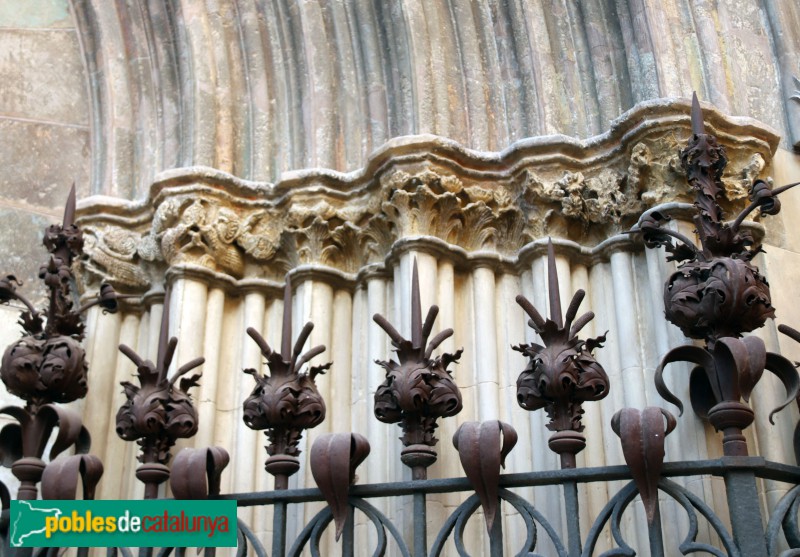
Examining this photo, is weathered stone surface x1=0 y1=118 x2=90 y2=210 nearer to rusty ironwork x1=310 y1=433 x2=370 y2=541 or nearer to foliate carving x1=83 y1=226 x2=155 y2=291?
foliate carving x1=83 y1=226 x2=155 y2=291

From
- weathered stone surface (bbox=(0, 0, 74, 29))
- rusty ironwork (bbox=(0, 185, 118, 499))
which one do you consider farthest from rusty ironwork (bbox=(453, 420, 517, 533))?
weathered stone surface (bbox=(0, 0, 74, 29))

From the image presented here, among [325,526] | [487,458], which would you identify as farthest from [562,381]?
[325,526]

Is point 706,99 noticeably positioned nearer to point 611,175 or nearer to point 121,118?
point 611,175

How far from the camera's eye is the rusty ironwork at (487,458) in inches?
99.5

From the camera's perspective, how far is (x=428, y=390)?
2.69m

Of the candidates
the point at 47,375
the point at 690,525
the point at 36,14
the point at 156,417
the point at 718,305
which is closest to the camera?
the point at 690,525

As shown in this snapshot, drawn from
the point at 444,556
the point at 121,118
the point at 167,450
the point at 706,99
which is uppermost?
the point at 121,118

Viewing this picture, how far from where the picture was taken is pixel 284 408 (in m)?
2.80

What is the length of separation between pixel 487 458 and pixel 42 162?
2.58 metres

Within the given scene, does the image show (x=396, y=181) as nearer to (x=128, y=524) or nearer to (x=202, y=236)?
(x=202, y=236)

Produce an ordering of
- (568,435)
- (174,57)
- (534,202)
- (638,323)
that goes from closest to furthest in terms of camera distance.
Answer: (568,435), (638,323), (534,202), (174,57)

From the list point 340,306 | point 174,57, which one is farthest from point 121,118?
point 340,306

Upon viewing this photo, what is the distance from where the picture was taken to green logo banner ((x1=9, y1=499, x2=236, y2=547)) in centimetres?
284

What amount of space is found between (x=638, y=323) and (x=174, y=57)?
2175 millimetres
